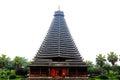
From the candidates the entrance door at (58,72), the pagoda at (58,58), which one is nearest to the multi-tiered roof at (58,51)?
the pagoda at (58,58)

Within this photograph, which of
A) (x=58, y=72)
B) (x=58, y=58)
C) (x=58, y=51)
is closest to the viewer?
(x=58, y=72)

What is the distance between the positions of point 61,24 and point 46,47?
11729 mm

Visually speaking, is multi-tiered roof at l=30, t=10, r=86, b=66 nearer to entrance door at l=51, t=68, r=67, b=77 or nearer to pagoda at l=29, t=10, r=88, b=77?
pagoda at l=29, t=10, r=88, b=77

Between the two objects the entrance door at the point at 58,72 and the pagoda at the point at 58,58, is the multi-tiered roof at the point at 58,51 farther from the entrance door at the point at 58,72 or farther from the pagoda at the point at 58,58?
the entrance door at the point at 58,72

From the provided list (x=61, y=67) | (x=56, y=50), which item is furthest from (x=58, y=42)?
(x=61, y=67)

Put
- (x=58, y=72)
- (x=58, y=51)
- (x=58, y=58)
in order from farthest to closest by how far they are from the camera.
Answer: (x=58, y=58), (x=58, y=51), (x=58, y=72)

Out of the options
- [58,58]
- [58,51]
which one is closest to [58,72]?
[58,58]

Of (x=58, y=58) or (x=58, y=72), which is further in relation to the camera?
(x=58, y=58)

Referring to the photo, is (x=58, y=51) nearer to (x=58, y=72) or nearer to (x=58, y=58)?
(x=58, y=58)

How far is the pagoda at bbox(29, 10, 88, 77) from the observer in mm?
69562

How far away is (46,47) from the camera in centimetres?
7381

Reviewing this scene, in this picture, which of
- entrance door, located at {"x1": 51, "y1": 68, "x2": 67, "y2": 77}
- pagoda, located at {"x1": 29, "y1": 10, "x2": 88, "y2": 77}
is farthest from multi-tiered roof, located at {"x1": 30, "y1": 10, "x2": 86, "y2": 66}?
entrance door, located at {"x1": 51, "y1": 68, "x2": 67, "y2": 77}

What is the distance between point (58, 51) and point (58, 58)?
7.21ft

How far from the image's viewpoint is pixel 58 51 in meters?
72.4
